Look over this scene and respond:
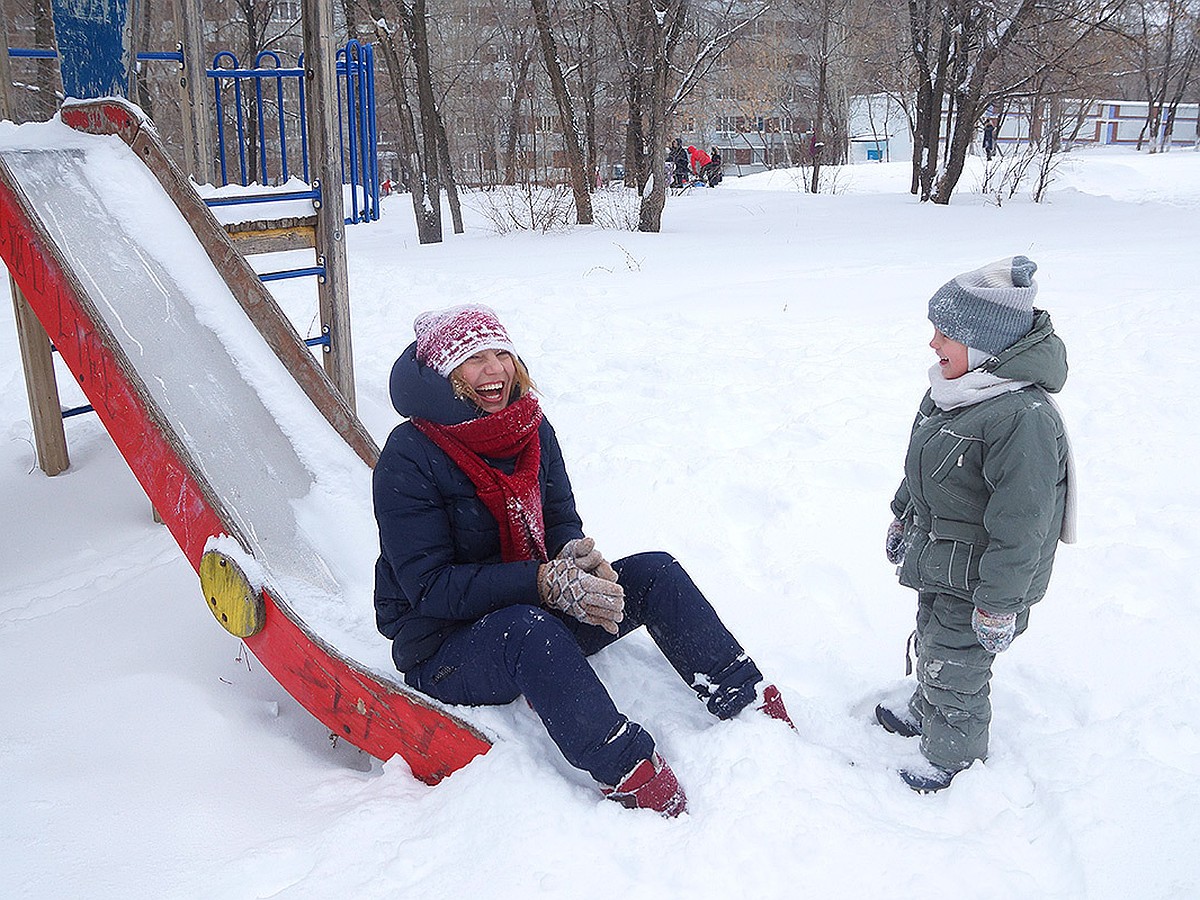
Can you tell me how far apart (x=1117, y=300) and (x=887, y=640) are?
4.35m

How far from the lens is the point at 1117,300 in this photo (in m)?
6.39

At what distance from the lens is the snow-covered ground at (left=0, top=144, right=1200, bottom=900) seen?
83.0 inches

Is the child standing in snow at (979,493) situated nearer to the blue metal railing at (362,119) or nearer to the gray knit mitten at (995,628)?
the gray knit mitten at (995,628)

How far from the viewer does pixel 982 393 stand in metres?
2.24

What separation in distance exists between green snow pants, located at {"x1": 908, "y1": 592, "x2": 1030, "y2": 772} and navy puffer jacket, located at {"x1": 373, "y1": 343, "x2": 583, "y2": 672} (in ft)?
3.34

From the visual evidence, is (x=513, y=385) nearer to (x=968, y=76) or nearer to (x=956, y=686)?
(x=956, y=686)

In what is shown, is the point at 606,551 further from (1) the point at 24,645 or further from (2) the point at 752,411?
(1) the point at 24,645

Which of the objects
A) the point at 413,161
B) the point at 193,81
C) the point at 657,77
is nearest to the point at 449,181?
the point at 413,161

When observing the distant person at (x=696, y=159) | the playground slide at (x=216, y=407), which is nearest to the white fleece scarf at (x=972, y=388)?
the playground slide at (x=216, y=407)

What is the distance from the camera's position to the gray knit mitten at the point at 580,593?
2.36m

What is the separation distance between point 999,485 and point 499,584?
120 centimetres

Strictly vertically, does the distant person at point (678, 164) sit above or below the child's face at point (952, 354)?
above

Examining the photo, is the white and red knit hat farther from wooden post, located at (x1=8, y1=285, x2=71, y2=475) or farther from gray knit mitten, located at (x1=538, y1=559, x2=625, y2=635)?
wooden post, located at (x1=8, y1=285, x2=71, y2=475)

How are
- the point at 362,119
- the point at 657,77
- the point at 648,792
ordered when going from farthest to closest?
1. the point at 657,77
2. the point at 362,119
3. the point at 648,792
